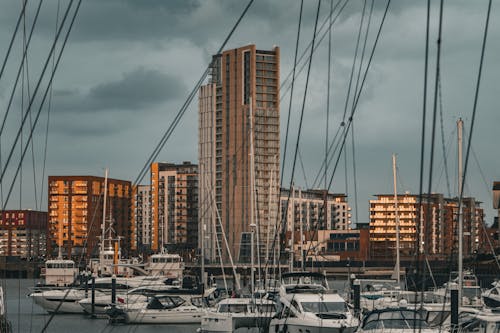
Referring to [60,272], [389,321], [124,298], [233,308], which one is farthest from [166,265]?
[389,321]

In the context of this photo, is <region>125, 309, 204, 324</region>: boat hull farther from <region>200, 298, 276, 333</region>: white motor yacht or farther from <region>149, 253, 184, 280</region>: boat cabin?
<region>149, 253, 184, 280</region>: boat cabin

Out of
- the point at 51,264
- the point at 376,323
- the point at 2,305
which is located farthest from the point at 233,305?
the point at 51,264

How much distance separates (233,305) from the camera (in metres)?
49.9

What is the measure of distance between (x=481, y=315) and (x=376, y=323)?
3.40m

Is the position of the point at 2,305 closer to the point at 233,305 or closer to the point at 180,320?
the point at 233,305

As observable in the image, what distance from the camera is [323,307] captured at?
39.0m

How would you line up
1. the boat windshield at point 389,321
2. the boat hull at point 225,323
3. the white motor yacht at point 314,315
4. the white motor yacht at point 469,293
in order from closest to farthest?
the boat windshield at point 389,321 < the white motor yacht at point 314,315 < the boat hull at point 225,323 < the white motor yacht at point 469,293

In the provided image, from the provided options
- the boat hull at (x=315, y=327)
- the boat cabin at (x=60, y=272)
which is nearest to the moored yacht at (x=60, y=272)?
the boat cabin at (x=60, y=272)

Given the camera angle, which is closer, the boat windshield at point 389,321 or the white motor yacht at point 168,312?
the boat windshield at point 389,321

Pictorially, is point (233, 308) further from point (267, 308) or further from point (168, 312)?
point (267, 308)

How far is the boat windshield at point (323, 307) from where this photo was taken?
38969 mm

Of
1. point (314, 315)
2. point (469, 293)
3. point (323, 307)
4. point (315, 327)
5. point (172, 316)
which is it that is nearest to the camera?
point (315, 327)

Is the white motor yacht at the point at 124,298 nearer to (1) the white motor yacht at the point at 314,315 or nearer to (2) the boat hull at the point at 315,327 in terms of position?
(1) the white motor yacht at the point at 314,315

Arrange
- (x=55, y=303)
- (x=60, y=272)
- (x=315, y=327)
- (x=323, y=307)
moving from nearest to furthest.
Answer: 1. (x=315, y=327)
2. (x=323, y=307)
3. (x=55, y=303)
4. (x=60, y=272)
